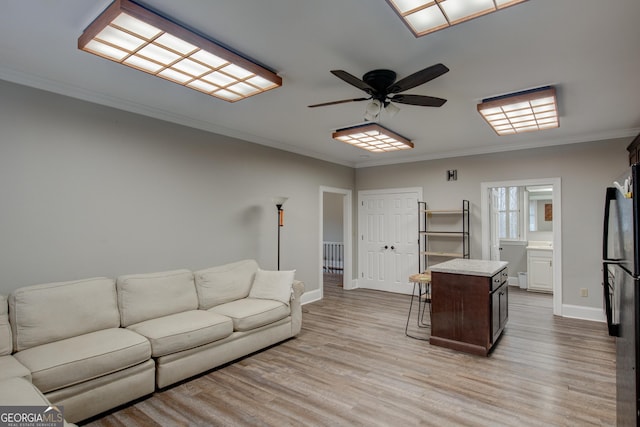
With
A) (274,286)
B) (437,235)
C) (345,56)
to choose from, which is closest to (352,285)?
(437,235)

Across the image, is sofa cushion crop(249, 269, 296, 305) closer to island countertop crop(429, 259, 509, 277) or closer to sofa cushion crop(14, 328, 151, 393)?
sofa cushion crop(14, 328, 151, 393)

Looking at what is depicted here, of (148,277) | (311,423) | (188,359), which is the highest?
(148,277)

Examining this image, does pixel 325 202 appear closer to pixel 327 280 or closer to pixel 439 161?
pixel 327 280

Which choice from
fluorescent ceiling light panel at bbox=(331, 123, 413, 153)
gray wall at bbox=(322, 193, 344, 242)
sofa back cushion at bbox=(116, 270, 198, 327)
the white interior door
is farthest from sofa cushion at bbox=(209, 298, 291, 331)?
gray wall at bbox=(322, 193, 344, 242)

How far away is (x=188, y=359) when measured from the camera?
3.03 m

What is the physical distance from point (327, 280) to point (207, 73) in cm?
619

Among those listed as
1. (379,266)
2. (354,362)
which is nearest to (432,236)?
(379,266)

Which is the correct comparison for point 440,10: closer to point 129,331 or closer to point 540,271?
point 129,331

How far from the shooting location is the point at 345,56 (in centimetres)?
256

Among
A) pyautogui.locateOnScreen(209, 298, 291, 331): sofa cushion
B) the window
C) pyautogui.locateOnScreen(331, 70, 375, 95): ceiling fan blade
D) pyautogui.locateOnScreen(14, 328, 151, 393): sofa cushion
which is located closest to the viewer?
pyautogui.locateOnScreen(14, 328, 151, 393): sofa cushion

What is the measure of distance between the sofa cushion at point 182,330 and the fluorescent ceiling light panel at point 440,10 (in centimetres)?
294

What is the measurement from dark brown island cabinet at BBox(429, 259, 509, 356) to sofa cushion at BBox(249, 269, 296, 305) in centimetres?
170

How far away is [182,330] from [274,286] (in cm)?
A: 134

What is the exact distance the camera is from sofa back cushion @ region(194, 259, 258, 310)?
12.5 feet
